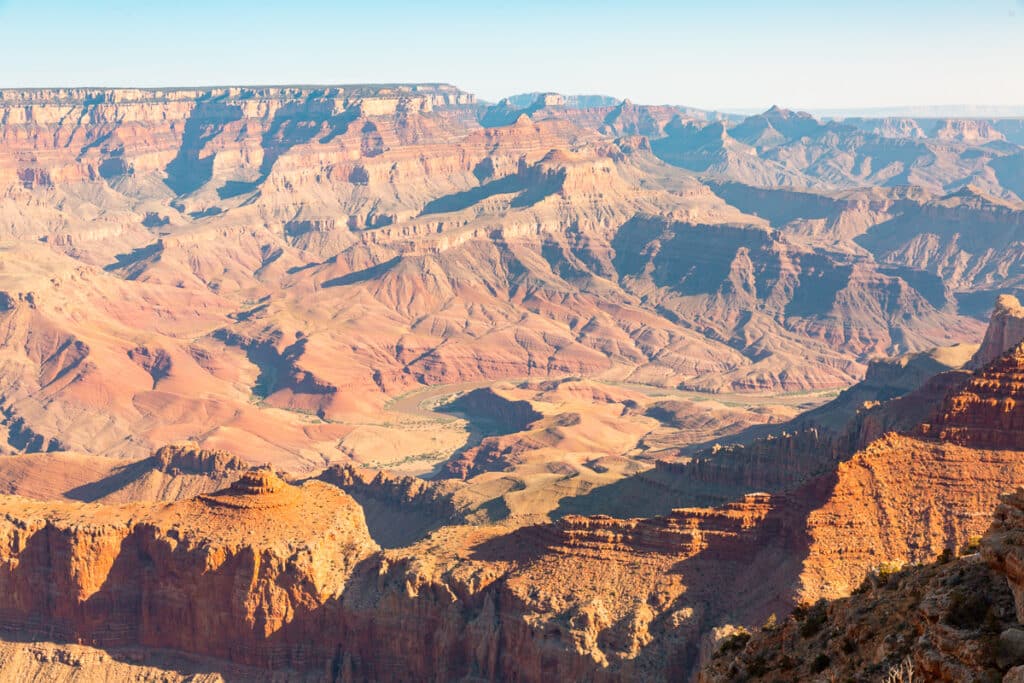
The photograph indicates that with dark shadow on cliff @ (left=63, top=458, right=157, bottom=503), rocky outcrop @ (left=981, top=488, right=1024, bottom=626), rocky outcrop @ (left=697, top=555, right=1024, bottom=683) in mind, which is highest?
rocky outcrop @ (left=981, top=488, right=1024, bottom=626)

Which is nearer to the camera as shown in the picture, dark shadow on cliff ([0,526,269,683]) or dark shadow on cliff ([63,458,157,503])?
dark shadow on cliff ([0,526,269,683])

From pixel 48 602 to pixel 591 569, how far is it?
3618 cm

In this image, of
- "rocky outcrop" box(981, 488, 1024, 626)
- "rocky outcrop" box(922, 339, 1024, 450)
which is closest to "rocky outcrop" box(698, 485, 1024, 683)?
"rocky outcrop" box(981, 488, 1024, 626)

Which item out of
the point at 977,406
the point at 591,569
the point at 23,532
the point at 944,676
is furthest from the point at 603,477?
the point at 944,676

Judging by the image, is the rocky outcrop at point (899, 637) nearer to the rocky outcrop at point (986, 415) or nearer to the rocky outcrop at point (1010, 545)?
the rocky outcrop at point (1010, 545)

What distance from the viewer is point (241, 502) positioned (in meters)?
72.1

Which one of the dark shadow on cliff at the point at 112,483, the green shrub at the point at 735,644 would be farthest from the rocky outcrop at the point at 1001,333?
the green shrub at the point at 735,644

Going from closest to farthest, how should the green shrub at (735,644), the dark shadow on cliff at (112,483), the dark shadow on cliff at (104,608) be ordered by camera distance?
the green shrub at (735,644)
the dark shadow on cliff at (104,608)
the dark shadow on cliff at (112,483)

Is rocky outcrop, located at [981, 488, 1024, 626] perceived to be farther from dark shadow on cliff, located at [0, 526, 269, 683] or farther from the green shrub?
dark shadow on cliff, located at [0, 526, 269, 683]

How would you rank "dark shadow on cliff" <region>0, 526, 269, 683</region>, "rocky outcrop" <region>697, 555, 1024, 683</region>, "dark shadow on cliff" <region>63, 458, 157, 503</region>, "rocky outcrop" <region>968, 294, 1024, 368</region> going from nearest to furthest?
"rocky outcrop" <region>697, 555, 1024, 683</region>, "dark shadow on cliff" <region>0, 526, 269, 683</region>, "rocky outcrop" <region>968, 294, 1024, 368</region>, "dark shadow on cliff" <region>63, 458, 157, 503</region>

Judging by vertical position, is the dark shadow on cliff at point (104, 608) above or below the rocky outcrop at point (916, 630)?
below

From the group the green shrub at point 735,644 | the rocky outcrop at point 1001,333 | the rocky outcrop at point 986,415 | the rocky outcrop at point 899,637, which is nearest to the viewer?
the rocky outcrop at point 899,637

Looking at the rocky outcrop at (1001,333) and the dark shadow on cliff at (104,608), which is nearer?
the dark shadow on cliff at (104,608)

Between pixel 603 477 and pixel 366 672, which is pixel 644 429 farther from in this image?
pixel 366 672
